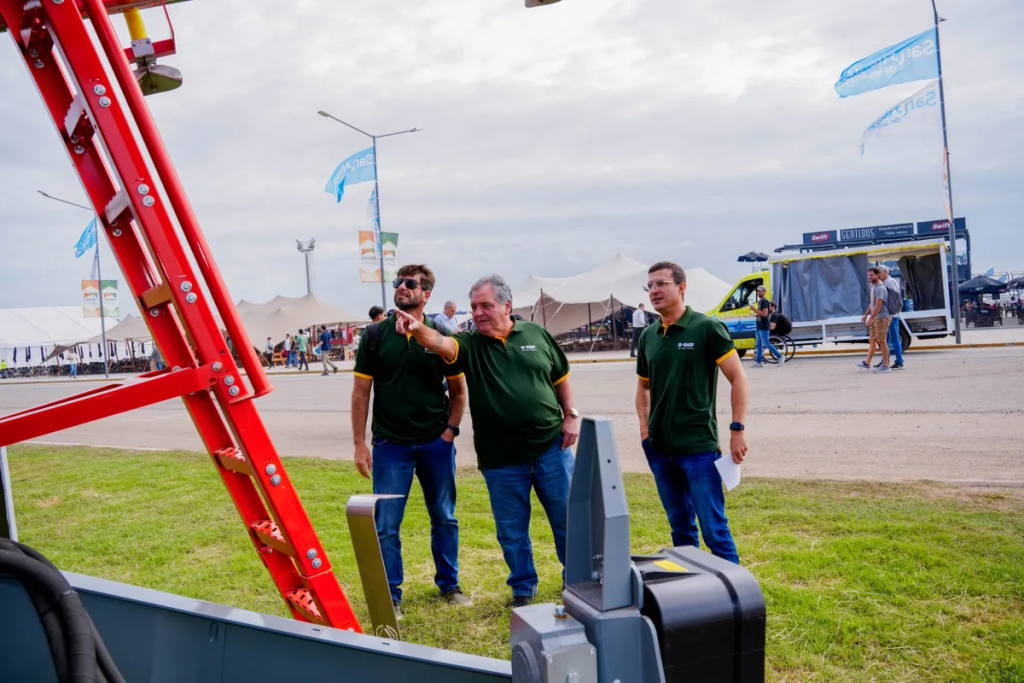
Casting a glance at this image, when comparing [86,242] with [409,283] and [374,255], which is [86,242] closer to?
[374,255]

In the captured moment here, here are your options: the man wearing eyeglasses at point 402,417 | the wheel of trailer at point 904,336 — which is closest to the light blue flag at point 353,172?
the wheel of trailer at point 904,336

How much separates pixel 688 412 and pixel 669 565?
2588mm

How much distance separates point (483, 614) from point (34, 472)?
8.43 metres

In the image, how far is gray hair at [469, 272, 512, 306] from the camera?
4.20 metres

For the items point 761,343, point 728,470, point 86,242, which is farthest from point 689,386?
point 86,242

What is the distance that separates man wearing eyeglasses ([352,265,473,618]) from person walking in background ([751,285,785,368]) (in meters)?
13.1

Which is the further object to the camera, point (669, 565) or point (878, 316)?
point (878, 316)

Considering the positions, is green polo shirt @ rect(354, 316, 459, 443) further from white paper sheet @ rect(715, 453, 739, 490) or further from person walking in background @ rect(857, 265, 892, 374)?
person walking in background @ rect(857, 265, 892, 374)

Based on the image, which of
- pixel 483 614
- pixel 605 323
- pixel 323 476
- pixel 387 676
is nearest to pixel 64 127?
pixel 387 676

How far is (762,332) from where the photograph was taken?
56.8 feet

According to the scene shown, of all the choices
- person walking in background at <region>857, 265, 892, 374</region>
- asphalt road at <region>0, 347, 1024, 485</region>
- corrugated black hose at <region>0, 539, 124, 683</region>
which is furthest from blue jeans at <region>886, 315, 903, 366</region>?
corrugated black hose at <region>0, 539, 124, 683</region>

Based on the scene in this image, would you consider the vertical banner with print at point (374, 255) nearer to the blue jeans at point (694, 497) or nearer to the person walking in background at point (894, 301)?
the person walking in background at point (894, 301)

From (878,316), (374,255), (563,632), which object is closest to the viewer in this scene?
(563,632)

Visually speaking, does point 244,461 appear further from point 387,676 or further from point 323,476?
point 323,476
